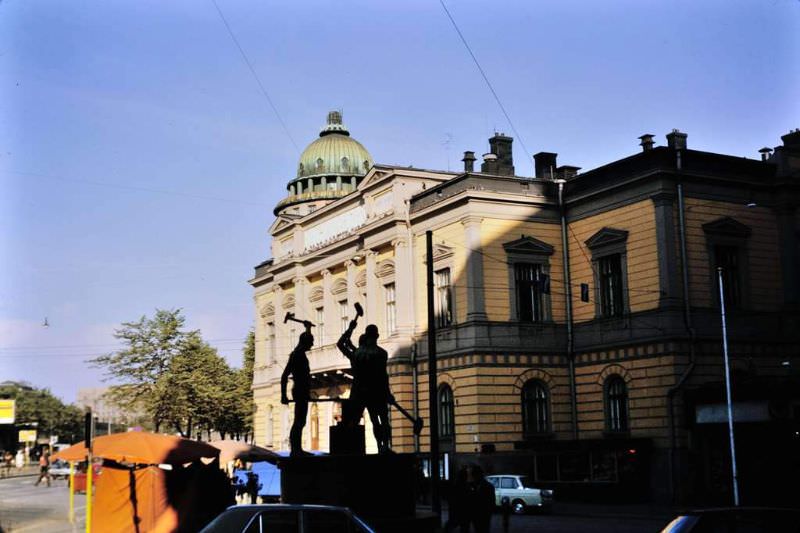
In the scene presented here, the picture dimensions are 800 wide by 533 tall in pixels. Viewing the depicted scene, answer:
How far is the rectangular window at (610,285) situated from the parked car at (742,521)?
3601 centimetres

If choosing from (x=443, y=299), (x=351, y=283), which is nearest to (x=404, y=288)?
(x=443, y=299)

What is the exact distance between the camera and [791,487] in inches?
1469

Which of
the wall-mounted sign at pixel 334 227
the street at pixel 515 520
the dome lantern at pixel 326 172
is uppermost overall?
the dome lantern at pixel 326 172

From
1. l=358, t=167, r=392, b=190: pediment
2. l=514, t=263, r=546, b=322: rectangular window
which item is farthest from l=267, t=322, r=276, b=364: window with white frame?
l=514, t=263, r=546, b=322: rectangular window

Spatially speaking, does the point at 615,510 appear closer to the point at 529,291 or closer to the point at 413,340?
the point at 529,291

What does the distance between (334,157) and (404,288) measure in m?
31.5

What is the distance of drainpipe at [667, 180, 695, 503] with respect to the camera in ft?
143

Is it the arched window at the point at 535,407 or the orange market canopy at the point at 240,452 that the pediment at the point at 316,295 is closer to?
the arched window at the point at 535,407

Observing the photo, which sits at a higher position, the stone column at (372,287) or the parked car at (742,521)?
the stone column at (372,287)

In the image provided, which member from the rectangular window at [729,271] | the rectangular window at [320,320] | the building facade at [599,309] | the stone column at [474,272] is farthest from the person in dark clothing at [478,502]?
the rectangular window at [320,320]

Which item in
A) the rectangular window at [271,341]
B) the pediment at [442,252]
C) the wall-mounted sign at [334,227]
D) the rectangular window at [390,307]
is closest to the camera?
the pediment at [442,252]

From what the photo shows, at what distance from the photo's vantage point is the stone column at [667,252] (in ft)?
147

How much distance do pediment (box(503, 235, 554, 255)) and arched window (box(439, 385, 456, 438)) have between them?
7314 mm

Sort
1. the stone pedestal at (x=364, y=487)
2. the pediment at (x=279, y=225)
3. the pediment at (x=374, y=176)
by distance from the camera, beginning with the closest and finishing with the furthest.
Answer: the stone pedestal at (x=364, y=487), the pediment at (x=374, y=176), the pediment at (x=279, y=225)
